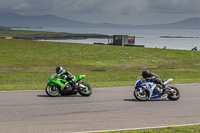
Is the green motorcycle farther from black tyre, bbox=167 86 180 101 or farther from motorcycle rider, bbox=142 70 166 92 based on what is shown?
black tyre, bbox=167 86 180 101

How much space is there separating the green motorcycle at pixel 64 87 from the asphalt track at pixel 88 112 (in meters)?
0.32

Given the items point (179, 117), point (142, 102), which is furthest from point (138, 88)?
point (179, 117)

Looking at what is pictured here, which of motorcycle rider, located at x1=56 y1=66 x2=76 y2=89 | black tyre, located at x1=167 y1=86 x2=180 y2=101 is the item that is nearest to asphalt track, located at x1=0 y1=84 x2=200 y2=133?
black tyre, located at x1=167 y1=86 x2=180 y2=101

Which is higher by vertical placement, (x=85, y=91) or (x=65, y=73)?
(x=65, y=73)

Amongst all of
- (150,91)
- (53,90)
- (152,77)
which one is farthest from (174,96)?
(53,90)

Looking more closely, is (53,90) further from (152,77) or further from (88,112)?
(152,77)

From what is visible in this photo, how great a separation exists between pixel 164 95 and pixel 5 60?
122 feet

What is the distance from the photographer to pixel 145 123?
11961 mm

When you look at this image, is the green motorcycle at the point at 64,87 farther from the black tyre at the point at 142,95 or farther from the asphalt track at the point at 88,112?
the black tyre at the point at 142,95

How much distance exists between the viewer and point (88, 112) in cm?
1372

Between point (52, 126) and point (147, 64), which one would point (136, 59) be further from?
point (52, 126)

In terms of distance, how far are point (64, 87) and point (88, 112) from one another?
164 inches

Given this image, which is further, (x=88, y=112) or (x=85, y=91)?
(x=85, y=91)

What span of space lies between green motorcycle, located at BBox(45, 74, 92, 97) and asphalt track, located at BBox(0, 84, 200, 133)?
0.32m
